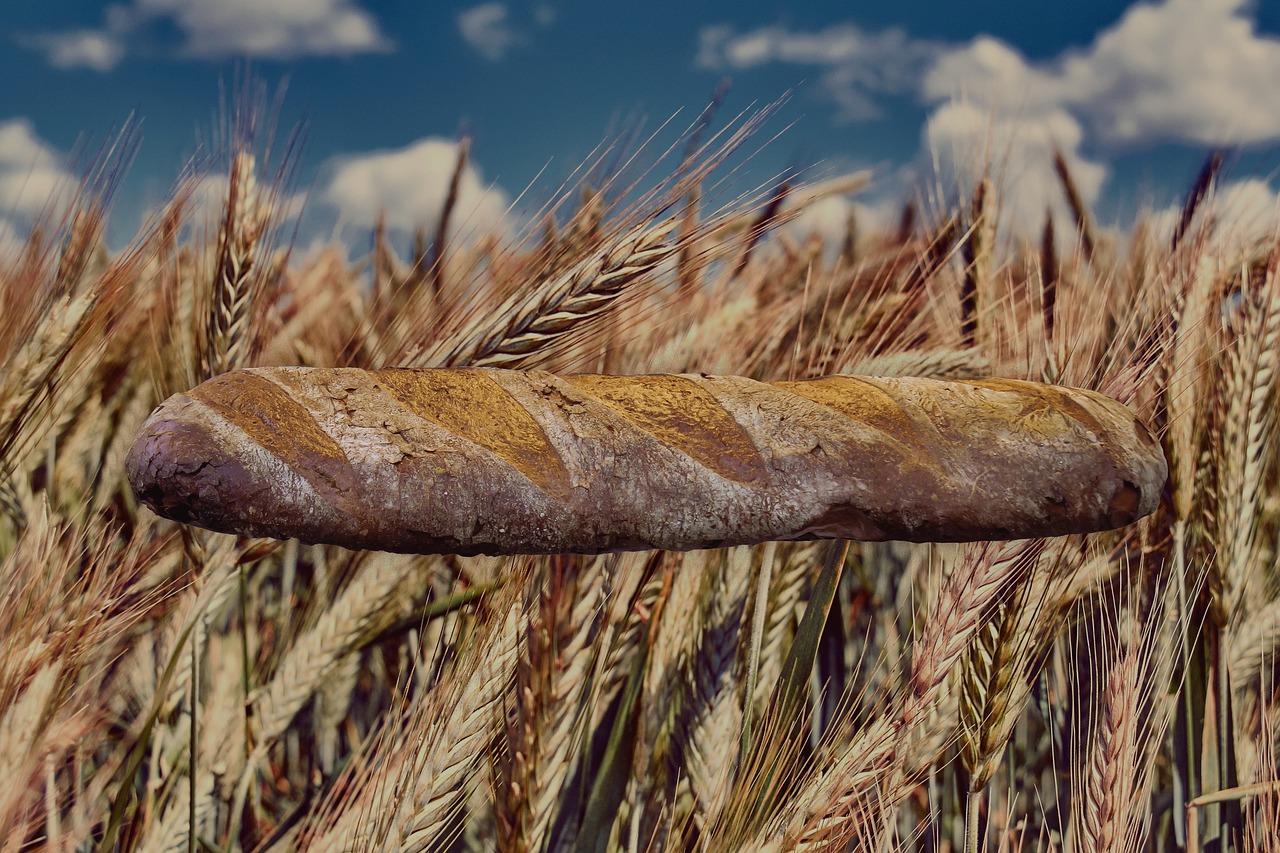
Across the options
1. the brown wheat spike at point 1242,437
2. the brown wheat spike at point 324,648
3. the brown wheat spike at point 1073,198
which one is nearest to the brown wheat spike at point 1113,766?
the brown wheat spike at point 1242,437

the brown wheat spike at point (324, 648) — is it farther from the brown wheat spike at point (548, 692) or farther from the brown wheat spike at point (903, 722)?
the brown wheat spike at point (903, 722)

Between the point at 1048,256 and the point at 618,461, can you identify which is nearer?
the point at 618,461

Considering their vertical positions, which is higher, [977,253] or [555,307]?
[977,253]

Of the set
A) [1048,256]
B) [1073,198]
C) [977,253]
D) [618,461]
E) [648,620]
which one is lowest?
[648,620]

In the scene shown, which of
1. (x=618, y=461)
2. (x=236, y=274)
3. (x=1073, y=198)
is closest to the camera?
(x=618, y=461)

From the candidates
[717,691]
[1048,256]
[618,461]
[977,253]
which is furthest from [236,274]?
[1048,256]

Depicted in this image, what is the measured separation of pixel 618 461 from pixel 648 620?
35cm

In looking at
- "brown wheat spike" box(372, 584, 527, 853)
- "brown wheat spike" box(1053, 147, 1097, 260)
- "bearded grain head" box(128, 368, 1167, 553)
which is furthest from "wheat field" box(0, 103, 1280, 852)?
"brown wheat spike" box(1053, 147, 1097, 260)

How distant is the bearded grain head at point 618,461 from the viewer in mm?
513

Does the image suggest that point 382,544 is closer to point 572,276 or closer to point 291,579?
point 572,276

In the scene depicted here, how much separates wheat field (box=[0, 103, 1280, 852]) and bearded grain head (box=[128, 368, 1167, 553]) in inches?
4.1

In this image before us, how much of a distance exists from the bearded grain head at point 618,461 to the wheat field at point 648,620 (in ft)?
0.34

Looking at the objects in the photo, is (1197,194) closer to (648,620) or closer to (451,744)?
(648,620)

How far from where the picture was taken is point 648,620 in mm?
859
